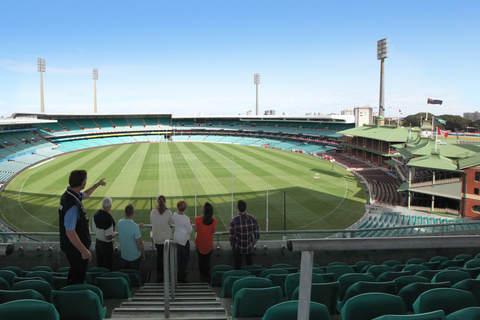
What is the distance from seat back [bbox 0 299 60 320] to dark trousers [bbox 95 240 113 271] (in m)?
3.17

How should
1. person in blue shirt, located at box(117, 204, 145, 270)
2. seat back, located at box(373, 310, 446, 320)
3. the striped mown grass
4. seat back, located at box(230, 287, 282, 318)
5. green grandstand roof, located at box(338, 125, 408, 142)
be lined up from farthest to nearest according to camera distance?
green grandstand roof, located at box(338, 125, 408, 142)
the striped mown grass
person in blue shirt, located at box(117, 204, 145, 270)
seat back, located at box(230, 287, 282, 318)
seat back, located at box(373, 310, 446, 320)

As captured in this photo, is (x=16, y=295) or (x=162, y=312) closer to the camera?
(x=16, y=295)

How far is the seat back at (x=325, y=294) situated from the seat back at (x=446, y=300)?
75cm

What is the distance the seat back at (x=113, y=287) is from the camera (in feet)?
13.4

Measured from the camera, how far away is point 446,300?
2803 mm

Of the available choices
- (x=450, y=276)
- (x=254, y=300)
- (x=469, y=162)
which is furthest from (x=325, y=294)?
(x=469, y=162)

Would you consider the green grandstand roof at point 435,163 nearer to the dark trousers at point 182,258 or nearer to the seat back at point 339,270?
the seat back at point 339,270

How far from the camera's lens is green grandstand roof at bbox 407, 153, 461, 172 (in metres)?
21.3

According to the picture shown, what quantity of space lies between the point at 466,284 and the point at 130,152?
50.6m

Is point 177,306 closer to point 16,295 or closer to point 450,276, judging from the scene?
point 16,295

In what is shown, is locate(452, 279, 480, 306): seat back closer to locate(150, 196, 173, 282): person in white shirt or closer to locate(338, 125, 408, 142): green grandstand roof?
locate(150, 196, 173, 282): person in white shirt

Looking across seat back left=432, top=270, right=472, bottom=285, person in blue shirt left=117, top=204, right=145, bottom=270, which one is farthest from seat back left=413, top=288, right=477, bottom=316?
person in blue shirt left=117, top=204, right=145, bottom=270

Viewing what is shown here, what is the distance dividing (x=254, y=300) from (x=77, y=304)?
159 centimetres

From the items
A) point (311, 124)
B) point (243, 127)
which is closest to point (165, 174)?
point (311, 124)
